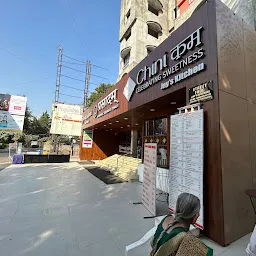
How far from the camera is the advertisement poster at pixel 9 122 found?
20.8 metres

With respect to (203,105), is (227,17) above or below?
above

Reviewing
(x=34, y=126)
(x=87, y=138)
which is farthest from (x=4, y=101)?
(x=87, y=138)

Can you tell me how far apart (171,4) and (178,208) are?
20693 mm

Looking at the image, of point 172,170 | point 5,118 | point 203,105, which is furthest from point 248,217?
point 5,118

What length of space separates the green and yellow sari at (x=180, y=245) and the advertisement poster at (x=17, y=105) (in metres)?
25.5

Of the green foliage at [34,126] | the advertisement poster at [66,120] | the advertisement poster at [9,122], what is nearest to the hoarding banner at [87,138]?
the advertisement poster at [66,120]

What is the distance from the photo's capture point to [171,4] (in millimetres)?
16234

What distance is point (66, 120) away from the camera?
53.2ft

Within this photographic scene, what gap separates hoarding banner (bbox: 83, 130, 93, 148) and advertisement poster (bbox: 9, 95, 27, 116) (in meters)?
13.5

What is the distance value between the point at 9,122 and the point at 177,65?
24624 mm

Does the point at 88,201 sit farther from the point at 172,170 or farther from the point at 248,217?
the point at 248,217

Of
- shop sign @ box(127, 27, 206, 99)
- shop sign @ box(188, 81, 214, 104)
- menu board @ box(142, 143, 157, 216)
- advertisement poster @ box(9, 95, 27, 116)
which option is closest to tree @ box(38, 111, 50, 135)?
advertisement poster @ box(9, 95, 27, 116)

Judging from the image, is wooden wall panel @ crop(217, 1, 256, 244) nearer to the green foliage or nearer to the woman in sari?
the woman in sari

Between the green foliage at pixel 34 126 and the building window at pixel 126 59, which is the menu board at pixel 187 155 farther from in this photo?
the green foliage at pixel 34 126
